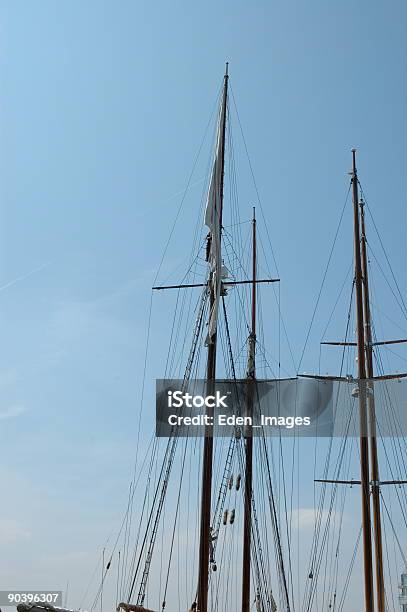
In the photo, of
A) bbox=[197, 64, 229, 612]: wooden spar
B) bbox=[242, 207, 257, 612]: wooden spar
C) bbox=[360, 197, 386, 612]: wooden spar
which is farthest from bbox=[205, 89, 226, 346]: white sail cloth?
bbox=[242, 207, 257, 612]: wooden spar

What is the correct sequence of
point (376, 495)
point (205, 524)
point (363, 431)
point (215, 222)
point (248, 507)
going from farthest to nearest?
point (248, 507), point (376, 495), point (363, 431), point (215, 222), point (205, 524)

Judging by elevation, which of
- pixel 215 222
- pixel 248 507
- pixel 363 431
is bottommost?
pixel 248 507

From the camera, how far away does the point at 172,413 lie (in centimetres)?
3847

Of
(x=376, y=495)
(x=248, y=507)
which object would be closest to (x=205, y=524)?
(x=376, y=495)

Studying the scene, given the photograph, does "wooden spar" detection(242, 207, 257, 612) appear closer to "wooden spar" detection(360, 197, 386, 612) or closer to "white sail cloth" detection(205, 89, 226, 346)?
"wooden spar" detection(360, 197, 386, 612)

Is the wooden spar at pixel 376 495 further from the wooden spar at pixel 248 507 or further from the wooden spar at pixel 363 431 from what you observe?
the wooden spar at pixel 248 507

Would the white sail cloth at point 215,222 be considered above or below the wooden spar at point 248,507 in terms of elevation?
above

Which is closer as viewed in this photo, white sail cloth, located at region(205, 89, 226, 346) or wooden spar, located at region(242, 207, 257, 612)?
white sail cloth, located at region(205, 89, 226, 346)

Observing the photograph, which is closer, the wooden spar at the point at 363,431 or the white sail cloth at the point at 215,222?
the wooden spar at the point at 363,431

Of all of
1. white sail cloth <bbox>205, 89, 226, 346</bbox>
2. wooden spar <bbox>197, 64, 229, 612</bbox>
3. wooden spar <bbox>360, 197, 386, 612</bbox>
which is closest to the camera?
wooden spar <bbox>197, 64, 229, 612</bbox>

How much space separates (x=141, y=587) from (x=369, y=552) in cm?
964

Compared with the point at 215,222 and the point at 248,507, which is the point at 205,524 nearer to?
the point at 215,222

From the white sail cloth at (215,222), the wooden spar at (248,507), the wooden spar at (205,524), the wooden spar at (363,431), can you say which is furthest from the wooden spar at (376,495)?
the wooden spar at (205,524)

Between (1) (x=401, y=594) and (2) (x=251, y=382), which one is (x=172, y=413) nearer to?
(2) (x=251, y=382)
